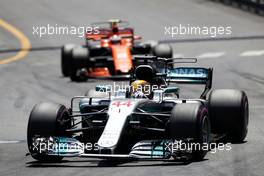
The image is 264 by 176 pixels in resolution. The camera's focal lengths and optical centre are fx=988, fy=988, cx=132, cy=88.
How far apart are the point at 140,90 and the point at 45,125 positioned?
2.07 meters

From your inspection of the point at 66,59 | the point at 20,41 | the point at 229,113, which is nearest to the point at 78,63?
the point at 66,59

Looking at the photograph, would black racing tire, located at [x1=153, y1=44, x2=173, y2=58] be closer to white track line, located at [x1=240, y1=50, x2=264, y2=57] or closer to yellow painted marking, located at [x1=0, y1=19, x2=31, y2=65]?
white track line, located at [x1=240, y1=50, x2=264, y2=57]

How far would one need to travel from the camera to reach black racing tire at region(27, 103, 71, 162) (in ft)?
49.3

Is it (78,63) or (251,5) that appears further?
(251,5)

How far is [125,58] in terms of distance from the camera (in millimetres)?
28922

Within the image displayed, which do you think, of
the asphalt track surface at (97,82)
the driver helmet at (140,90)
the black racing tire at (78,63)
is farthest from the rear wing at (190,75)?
the black racing tire at (78,63)

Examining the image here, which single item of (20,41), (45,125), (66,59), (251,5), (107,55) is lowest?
(45,125)

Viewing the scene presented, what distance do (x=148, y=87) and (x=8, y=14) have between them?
1199 inches

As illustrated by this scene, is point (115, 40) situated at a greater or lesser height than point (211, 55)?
greater

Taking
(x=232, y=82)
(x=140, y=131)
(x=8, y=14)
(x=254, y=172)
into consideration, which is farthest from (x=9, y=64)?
(x=254, y=172)

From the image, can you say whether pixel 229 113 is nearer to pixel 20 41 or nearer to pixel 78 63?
pixel 78 63

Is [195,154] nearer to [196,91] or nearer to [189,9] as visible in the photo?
[196,91]

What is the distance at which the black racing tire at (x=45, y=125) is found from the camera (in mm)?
15039

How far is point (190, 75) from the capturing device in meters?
17.7
